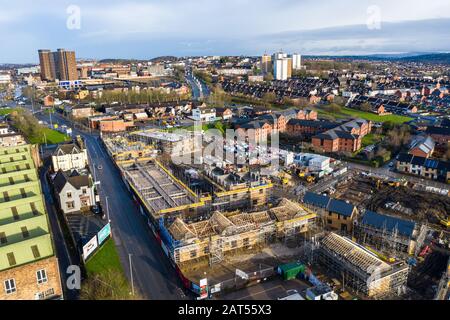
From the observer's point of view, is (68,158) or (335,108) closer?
(68,158)

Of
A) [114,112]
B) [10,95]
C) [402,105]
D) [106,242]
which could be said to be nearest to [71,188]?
[106,242]

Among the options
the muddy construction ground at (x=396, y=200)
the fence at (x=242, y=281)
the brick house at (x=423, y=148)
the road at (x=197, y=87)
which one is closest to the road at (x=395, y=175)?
the muddy construction ground at (x=396, y=200)

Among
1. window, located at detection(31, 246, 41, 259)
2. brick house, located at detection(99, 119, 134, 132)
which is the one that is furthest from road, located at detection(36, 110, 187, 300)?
brick house, located at detection(99, 119, 134, 132)

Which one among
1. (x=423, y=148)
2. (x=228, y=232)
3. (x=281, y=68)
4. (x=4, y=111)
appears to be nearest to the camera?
(x=228, y=232)

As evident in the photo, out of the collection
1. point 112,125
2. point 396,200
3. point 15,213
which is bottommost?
point 396,200

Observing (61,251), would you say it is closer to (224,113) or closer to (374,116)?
(224,113)

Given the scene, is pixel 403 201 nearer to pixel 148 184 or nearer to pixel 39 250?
pixel 148 184

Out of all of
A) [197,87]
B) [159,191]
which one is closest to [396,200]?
[159,191]

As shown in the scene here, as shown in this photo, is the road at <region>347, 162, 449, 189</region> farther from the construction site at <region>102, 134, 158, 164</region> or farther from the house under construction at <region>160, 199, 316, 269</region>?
the construction site at <region>102, 134, 158, 164</region>

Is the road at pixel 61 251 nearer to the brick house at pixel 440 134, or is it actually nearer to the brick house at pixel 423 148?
the brick house at pixel 423 148
